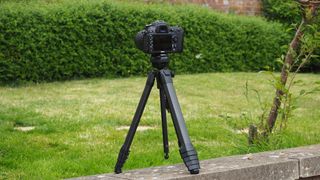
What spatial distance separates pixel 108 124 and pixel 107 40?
5.61 meters

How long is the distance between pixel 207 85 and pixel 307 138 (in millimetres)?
5749

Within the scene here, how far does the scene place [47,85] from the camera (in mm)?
12000

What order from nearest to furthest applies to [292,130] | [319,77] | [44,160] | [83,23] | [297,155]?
[297,155] < [44,160] < [292,130] < [83,23] < [319,77]

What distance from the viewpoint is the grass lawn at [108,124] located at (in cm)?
564

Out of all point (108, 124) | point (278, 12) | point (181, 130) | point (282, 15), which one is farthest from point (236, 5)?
point (181, 130)

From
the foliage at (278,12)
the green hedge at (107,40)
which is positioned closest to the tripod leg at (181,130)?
the green hedge at (107,40)

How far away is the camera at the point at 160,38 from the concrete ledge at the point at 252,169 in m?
0.72

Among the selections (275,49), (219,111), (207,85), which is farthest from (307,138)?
(275,49)

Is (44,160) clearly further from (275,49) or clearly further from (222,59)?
(275,49)

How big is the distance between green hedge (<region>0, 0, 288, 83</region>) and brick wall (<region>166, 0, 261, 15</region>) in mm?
1178

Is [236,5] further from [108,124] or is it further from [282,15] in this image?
[108,124]

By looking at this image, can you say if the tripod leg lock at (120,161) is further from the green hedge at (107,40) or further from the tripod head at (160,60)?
the green hedge at (107,40)

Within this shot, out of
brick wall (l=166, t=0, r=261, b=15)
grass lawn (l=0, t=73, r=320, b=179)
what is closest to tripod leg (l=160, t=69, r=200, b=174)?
grass lawn (l=0, t=73, r=320, b=179)

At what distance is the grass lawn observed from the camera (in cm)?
564
